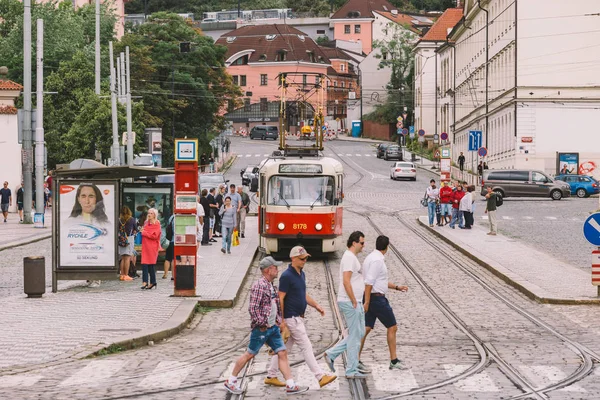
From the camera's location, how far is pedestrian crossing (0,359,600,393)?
1295 centimetres

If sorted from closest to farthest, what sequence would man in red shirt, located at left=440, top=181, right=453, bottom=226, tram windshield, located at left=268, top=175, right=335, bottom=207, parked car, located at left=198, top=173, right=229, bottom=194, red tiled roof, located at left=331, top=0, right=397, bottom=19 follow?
tram windshield, located at left=268, top=175, right=335, bottom=207, man in red shirt, located at left=440, top=181, right=453, bottom=226, parked car, located at left=198, top=173, right=229, bottom=194, red tiled roof, located at left=331, top=0, right=397, bottom=19

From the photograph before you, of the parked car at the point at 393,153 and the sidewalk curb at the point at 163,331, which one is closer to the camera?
the sidewalk curb at the point at 163,331

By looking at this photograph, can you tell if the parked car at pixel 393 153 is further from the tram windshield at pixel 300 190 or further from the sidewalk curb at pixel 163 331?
the sidewalk curb at pixel 163 331

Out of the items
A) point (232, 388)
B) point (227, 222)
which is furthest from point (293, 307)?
point (227, 222)

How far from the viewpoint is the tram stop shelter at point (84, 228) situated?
22688 millimetres

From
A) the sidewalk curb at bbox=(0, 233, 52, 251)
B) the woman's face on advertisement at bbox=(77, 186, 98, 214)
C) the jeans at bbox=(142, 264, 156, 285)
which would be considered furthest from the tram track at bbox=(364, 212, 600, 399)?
the sidewalk curb at bbox=(0, 233, 52, 251)

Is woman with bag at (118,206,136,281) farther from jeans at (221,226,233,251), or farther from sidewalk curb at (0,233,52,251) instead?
sidewalk curb at (0,233,52,251)

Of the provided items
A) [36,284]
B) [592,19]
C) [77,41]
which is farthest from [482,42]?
[36,284]

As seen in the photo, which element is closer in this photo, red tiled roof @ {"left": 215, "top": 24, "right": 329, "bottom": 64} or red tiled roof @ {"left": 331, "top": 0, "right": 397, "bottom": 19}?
red tiled roof @ {"left": 215, "top": 24, "right": 329, "bottom": 64}

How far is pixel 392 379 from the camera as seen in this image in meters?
13.5

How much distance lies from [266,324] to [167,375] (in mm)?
1793

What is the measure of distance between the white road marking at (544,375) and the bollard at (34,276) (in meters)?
10.3

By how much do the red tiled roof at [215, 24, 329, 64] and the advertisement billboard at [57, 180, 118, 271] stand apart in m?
127

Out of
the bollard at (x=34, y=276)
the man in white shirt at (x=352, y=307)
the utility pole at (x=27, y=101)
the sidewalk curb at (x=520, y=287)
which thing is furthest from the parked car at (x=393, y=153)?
the man in white shirt at (x=352, y=307)
